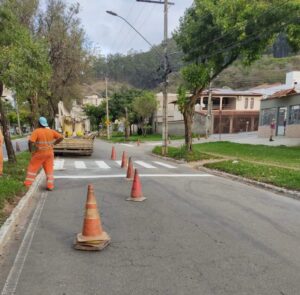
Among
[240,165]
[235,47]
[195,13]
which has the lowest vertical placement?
[240,165]

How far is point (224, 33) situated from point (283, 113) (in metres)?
18.0

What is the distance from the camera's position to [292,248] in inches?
220

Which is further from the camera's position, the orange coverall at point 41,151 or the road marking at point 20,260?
the orange coverall at point 41,151

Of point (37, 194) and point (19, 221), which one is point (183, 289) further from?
point (37, 194)

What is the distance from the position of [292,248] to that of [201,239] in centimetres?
129

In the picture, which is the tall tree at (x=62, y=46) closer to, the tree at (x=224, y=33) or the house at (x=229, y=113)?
the tree at (x=224, y=33)

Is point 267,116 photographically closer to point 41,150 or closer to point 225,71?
point 41,150

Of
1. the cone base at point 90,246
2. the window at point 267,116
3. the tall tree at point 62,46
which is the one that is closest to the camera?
the cone base at point 90,246

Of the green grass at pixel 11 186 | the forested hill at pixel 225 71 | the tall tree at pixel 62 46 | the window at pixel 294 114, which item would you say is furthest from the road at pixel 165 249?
the forested hill at pixel 225 71

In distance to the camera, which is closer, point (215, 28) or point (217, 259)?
point (217, 259)

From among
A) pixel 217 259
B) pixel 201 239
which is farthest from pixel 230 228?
pixel 217 259

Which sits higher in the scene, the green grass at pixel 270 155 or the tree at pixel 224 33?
the tree at pixel 224 33

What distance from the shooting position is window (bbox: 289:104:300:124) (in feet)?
102

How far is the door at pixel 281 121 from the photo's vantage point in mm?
34047
